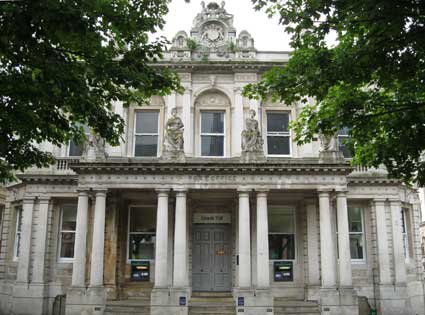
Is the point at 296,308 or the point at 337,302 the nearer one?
the point at 337,302

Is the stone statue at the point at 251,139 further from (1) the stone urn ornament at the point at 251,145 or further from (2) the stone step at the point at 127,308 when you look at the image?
(2) the stone step at the point at 127,308

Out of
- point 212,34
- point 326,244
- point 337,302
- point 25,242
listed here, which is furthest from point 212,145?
point 25,242

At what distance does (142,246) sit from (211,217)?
11.5ft

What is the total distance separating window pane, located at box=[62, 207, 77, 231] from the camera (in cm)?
2117

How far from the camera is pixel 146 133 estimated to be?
21.4m

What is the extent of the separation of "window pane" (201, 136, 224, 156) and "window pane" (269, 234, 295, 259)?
470 centimetres

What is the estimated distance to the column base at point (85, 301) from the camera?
16.7 meters

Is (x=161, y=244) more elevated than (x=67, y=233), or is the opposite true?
(x=67, y=233)

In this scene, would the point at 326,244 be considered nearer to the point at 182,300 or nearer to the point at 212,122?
the point at 182,300

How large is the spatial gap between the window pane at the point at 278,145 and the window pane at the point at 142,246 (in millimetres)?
6983

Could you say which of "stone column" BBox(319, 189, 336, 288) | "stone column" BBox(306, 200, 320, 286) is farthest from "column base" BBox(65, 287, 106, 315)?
"stone column" BBox(306, 200, 320, 286)

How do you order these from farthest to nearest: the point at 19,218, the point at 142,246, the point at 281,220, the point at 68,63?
the point at 19,218, the point at 281,220, the point at 142,246, the point at 68,63

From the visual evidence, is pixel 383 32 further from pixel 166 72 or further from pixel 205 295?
pixel 205 295

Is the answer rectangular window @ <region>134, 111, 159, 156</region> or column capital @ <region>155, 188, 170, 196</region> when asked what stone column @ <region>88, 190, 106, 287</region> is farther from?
rectangular window @ <region>134, 111, 159, 156</region>
